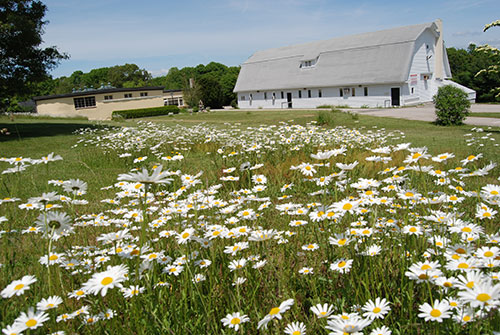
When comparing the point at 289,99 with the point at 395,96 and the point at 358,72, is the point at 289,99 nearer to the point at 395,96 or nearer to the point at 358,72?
the point at 358,72

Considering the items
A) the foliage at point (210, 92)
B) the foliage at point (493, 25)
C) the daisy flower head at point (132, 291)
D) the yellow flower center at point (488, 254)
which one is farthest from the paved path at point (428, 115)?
the foliage at point (210, 92)

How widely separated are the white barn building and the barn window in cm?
1856

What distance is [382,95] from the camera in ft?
117

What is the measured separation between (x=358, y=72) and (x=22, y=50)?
96.9ft

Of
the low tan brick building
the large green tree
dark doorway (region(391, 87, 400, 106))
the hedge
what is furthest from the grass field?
the low tan brick building

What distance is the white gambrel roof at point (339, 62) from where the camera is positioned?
35.0 m

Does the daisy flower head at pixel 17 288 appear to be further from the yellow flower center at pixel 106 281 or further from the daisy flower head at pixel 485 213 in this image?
the daisy flower head at pixel 485 213

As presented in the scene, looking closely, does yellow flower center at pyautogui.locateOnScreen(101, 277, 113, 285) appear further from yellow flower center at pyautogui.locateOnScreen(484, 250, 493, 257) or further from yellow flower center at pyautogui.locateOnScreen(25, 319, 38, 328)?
yellow flower center at pyautogui.locateOnScreen(484, 250, 493, 257)

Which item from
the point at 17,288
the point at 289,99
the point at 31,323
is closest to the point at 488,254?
the point at 31,323

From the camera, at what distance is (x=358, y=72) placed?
37344 mm

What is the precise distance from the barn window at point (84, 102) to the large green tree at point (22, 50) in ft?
93.8

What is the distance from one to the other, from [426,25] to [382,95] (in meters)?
8.00

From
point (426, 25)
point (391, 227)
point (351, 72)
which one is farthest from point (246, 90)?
point (391, 227)

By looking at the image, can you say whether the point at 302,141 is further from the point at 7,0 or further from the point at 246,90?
the point at 246,90
